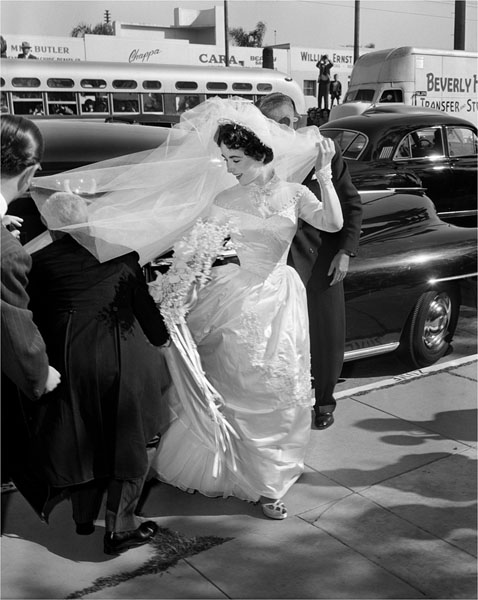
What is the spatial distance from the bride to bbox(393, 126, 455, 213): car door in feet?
22.0

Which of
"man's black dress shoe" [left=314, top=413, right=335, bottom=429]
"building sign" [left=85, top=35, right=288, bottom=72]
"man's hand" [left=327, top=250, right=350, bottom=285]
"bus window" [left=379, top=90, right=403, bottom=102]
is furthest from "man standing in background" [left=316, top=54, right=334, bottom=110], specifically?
"man's black dress shoe" [left=314, top=413, right=335, bottom=429]

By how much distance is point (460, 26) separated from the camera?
1013 inches

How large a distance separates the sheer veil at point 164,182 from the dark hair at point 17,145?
0.36 meters

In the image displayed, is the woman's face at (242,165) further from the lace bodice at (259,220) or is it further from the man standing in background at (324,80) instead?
the man standing in background at (324,80)

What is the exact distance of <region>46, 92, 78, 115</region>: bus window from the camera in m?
15.5

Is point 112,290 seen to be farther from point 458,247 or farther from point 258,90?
point 258,90

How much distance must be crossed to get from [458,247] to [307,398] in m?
2.67

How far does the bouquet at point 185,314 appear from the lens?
3.43 metres

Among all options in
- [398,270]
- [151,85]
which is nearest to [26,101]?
[151,85]

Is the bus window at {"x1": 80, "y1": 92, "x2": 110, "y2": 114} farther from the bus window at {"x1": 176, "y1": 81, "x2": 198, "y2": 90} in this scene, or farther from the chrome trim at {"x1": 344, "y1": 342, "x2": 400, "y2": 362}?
the chrome trim at {"x1": 344, "y1": 342, "x2": 400, "y2": 362}

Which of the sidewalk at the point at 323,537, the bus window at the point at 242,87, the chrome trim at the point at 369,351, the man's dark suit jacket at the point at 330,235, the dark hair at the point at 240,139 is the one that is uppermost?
the bus window at the point at 242,87

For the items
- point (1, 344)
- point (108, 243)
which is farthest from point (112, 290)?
point (1, 344)

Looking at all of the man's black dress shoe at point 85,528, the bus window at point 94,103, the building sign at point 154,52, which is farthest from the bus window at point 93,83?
the building sign at point 154,52

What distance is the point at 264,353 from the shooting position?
11.5ft
